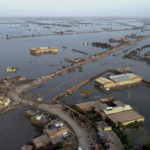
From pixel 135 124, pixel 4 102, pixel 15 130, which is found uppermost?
pixel 4 102

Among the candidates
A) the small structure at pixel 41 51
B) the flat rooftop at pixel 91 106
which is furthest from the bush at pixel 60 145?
the small structure at pixel 41 51

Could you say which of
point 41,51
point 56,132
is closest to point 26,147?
point 56,132

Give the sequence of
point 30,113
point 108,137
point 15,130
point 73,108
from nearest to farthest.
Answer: point 108,137, point 15,130, point 30,113, point 73,108

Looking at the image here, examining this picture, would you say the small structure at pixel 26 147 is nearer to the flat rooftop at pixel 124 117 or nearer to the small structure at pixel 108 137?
the small structure at pixel 108 137

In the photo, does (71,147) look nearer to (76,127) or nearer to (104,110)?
(76,127)

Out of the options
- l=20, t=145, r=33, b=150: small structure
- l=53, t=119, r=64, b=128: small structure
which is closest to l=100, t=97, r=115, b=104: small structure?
l=53, t=119, r=64, b=128: small structure

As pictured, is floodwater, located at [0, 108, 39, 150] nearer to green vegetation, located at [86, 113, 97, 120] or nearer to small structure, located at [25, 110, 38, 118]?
small structure, located at [25, 110, 38, 118]

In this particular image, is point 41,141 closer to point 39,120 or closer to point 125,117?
point 39,120

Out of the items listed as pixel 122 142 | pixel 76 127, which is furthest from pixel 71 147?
pixel 122 142

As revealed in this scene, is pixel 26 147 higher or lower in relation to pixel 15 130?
higher
